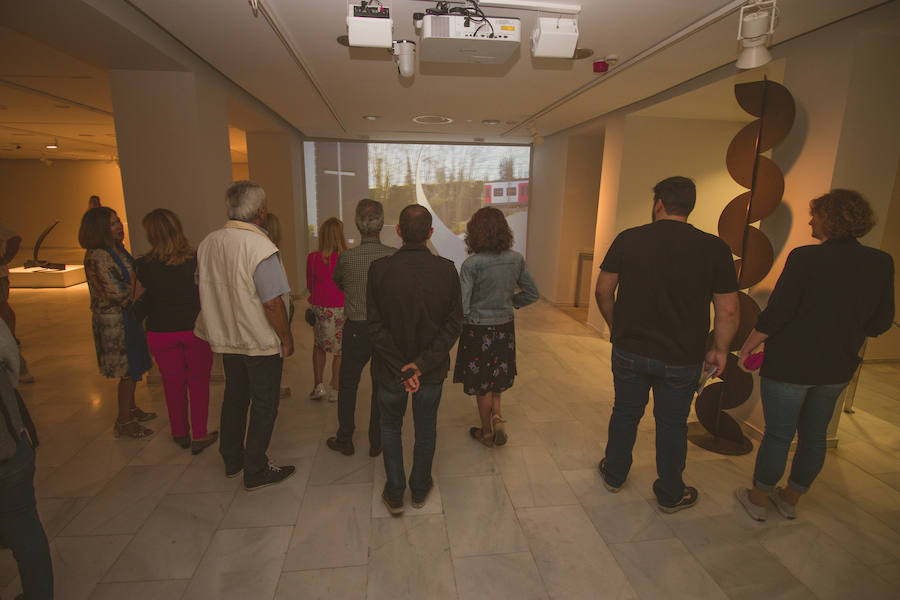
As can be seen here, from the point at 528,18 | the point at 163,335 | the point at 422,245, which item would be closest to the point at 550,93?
the point at 528,18

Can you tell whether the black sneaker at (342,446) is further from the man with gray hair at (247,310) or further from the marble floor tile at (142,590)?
the marble floor tile at (142,590)

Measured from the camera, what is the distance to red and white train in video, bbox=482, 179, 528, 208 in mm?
8820

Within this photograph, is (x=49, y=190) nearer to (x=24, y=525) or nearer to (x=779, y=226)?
(x=24, y=525)

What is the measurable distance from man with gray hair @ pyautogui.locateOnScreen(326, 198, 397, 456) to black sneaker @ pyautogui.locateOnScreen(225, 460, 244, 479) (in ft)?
2.23

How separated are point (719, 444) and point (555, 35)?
117 inches

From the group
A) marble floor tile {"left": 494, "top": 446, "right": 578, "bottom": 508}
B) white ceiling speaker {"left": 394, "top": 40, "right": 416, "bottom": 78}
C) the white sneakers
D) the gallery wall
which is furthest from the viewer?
the gallery wall

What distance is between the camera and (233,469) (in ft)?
8.80

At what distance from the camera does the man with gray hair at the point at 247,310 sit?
225 cm

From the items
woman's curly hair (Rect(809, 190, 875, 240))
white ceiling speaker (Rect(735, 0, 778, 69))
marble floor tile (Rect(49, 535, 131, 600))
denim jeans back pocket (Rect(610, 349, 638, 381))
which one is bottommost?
marble floor tile (Rect(49, 535, 131, 600))

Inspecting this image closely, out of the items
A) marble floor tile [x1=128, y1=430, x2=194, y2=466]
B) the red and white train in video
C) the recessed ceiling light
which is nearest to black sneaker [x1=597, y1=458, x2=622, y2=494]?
marble floor tile [x1=128, y1=430, x2=194, y2=466]

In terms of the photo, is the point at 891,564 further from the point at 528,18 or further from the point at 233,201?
the point at 233,201

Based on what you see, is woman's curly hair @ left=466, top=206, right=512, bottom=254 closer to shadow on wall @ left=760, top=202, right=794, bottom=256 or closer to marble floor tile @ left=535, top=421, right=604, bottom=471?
marble floor tile @ left=535, top=421, right=604, bottom=471

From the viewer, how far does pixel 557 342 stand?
18.4 feet

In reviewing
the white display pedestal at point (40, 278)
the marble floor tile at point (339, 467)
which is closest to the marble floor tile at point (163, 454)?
the marble floor tile at point (339, 467)
